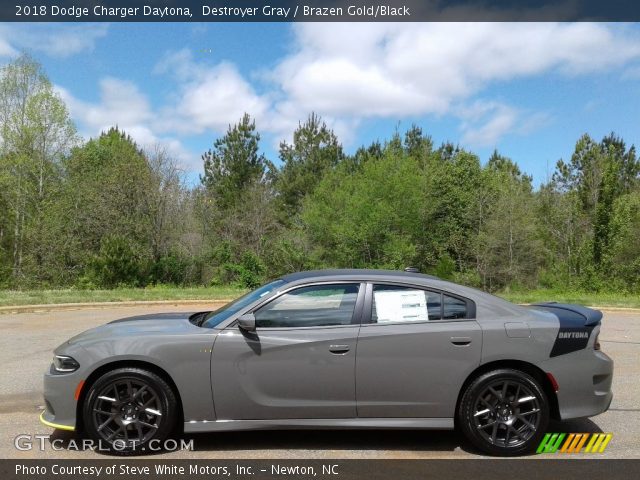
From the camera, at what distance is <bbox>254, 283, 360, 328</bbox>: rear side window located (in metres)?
4.59

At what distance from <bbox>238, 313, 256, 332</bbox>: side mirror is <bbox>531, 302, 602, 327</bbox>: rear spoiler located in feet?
8.52

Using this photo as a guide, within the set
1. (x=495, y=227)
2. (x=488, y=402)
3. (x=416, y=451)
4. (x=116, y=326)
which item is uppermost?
(x=495, y=227)

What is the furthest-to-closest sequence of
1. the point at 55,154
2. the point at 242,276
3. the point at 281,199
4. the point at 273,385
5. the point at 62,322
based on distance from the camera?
the point at 281,199, the point at 55,154, the point at 242,276, the point at 62,322, the point at 273,385

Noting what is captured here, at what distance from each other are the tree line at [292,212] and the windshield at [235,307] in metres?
19.1

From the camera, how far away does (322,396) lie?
441cm

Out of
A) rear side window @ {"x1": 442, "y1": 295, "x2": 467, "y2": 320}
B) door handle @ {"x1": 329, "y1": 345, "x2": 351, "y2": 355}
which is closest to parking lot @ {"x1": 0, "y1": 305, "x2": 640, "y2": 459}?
door handle @ {"x1": 329, "y1": 345, "x2": 351, "y2": 355}

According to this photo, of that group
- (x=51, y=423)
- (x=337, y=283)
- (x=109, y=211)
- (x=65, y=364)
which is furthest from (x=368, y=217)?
(x=51, y=423)

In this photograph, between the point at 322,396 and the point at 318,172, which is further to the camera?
the point at 318,172

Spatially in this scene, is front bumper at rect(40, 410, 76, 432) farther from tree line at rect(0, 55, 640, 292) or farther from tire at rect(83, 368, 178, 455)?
tree line at rect(0, 55, 640, 292)

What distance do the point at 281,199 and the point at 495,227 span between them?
59.9 feet

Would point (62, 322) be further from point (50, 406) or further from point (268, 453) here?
point (268, 453)

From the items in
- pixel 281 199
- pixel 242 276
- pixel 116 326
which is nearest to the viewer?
pixel 116 326

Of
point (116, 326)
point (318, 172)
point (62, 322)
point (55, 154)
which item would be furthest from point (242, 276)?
point (318, 172)

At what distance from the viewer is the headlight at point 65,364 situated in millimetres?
4410
